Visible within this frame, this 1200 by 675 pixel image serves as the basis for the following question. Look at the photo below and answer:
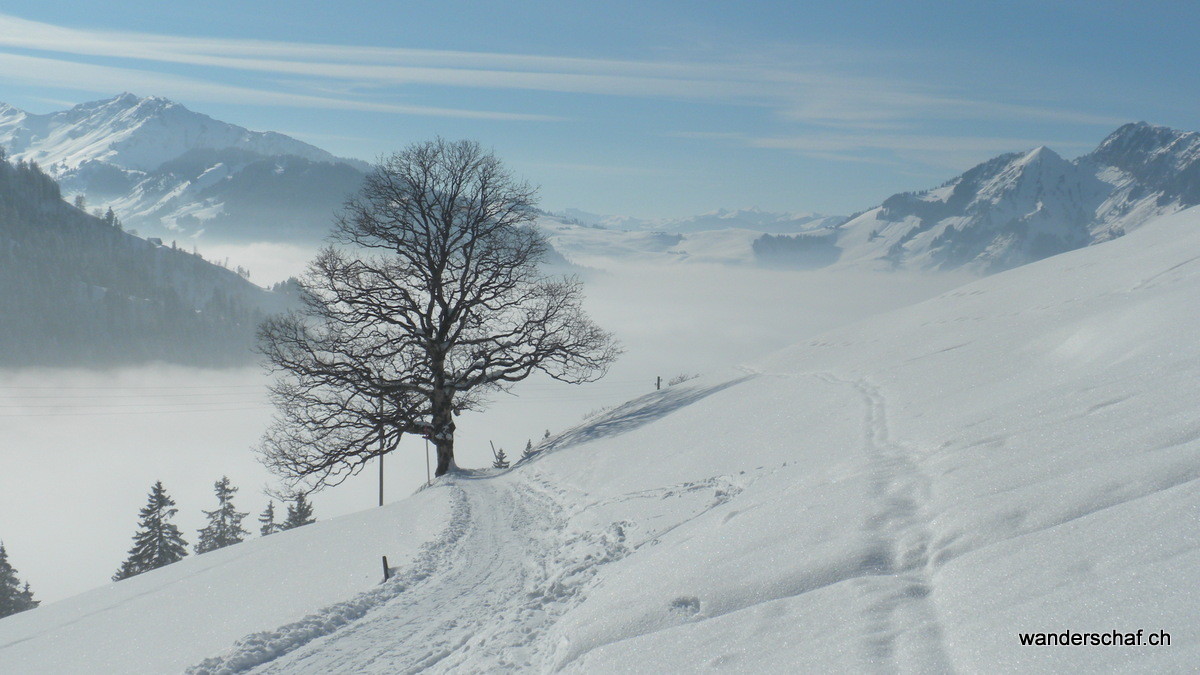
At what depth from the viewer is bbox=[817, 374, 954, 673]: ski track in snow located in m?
5.23

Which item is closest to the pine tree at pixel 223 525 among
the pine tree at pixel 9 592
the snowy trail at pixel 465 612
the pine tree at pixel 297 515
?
the pine tree at pixel 297 515

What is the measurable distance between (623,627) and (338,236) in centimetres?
2000

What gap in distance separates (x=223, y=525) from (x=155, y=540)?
13.1m

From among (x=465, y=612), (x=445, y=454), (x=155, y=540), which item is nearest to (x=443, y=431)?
(x=445, y=454)

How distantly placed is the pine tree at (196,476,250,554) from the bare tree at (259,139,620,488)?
4363 cm

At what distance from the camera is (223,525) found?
6144cm

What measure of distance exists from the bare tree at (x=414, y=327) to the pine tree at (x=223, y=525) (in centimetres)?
4363

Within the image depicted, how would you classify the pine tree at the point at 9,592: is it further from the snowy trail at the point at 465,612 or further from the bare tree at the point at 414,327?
the snowy trail at the point at 465,612

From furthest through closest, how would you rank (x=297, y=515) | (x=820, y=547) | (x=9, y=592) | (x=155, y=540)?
(x=297, y=515), (x=155, y=540), (x=9, y=592), (x=820, y=547)

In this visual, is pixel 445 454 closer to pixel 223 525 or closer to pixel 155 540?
pixel 155 540

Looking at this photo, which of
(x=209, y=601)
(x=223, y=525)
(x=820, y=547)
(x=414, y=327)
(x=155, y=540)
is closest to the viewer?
(x=820, y=547)

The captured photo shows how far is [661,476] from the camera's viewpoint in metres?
13.9

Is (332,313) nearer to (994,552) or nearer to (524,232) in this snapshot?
(524,232)

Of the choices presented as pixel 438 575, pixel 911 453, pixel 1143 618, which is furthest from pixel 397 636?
pixel 1143 618
